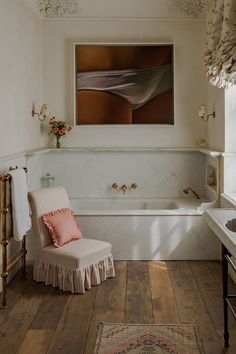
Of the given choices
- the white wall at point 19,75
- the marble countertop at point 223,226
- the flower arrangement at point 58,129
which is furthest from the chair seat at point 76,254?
the flower arrangement at point 58,129

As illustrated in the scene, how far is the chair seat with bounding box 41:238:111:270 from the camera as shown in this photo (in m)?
3.70

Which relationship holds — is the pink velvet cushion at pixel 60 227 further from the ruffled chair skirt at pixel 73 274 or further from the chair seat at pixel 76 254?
the ruffled chair skirt at pixel 73 274

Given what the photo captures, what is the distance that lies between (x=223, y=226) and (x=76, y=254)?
163 cm

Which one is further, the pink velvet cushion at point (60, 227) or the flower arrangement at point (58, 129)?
the flower arrangement at point (58, 129)

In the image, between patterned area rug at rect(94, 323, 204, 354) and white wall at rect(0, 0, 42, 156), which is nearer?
patterned area rug at rect(94, 323, 204, 354)

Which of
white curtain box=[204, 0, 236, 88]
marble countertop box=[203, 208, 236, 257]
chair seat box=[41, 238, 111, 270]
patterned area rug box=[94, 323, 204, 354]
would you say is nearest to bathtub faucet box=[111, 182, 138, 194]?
chair seat box=[41, 238, 111, 270]

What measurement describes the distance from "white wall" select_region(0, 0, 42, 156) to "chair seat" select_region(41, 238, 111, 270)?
0.95 meters

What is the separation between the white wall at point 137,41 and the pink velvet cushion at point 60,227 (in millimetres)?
1498

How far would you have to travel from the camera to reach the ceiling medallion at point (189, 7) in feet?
16.7

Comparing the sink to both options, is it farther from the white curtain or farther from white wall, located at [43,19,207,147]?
white wall, located at [43,19,207,147]

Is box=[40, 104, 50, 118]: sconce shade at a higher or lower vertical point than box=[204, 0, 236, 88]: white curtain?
lower

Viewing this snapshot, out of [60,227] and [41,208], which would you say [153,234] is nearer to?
[60,227]

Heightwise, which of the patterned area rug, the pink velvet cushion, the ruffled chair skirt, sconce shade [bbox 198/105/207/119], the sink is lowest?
the patterned area rug

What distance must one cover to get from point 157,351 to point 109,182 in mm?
2869
